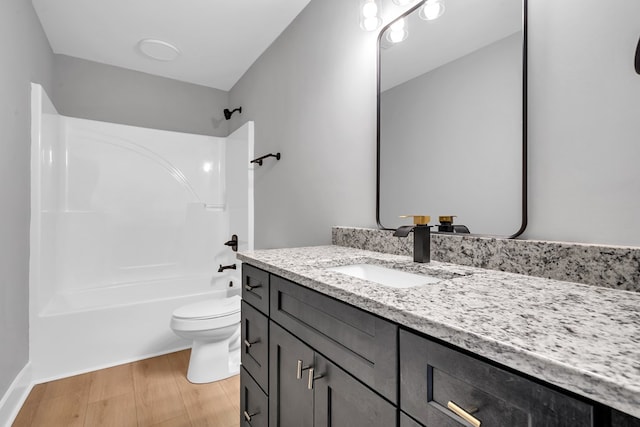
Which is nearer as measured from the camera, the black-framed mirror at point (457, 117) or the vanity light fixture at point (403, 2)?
the black-framed mirror at point (457, 117)

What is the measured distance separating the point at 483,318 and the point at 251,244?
7.58 feet

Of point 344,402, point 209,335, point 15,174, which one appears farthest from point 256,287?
point 15,174

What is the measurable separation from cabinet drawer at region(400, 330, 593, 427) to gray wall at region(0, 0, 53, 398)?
2.10 m

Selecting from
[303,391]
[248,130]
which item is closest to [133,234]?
[248,130]

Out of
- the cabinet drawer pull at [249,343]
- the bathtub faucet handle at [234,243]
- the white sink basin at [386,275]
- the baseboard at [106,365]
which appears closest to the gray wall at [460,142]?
the white sink basin at [386,275]

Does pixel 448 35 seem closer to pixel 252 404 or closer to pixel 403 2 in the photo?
pixel 403 2

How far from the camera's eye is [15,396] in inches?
67.9

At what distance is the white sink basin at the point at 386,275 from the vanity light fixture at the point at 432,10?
982 millimetres

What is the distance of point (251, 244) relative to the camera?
264cm

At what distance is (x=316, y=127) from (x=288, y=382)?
1363 mm

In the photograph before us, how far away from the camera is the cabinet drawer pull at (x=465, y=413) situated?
0.45m

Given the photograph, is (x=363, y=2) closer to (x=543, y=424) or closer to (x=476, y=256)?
(x=476, y=256)

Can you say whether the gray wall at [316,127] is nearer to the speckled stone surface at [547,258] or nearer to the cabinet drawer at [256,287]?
the speckled stone surface at [547,258]

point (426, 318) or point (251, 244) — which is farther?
point (251, 244)
